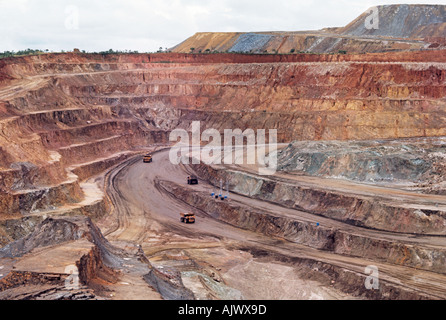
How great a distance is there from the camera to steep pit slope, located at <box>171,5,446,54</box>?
123750 mm

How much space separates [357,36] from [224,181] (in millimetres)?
83793

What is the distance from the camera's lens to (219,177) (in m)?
63.2

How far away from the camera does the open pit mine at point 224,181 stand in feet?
114

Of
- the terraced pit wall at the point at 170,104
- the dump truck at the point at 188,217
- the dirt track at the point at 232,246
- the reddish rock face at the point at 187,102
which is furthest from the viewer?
the reddish rock face at the point at 187,102

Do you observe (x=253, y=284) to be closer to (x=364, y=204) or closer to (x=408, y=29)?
(x=364, y=204)

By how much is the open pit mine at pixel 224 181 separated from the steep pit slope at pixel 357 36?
12914mm

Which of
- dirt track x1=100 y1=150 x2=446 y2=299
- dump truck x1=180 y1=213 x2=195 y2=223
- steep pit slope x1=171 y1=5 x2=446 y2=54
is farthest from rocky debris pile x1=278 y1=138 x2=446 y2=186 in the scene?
steep pit slope x1=171 y1=5 x2=446 y2=54
